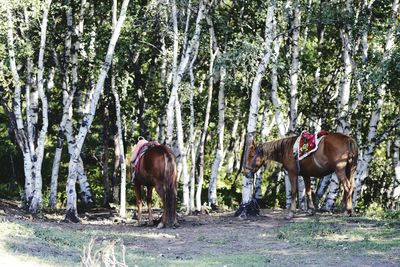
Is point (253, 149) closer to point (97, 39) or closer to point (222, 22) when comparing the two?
point (222, 22)

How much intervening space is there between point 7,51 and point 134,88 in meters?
5.65

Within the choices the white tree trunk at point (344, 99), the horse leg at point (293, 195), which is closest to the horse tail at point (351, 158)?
the horse leg at point (293, 195)

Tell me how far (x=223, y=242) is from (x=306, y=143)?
4215 millimetres

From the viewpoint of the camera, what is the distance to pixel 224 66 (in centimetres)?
1666

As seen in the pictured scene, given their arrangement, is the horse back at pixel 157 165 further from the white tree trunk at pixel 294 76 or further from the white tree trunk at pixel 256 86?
the white tree trunk at pixel 294 76

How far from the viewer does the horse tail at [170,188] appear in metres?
14.7

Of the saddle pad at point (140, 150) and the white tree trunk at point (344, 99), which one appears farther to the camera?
the white tree trunk at point (344, 99)

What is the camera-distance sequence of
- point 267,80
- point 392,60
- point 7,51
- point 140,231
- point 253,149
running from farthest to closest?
1. point 267,80
2. point 7,51
3. point 253,149
4. point 140,231
5. point 392,60

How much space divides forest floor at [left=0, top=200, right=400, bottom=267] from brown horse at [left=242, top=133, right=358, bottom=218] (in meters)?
0.82

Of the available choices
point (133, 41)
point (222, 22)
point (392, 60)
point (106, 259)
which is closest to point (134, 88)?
point (133, 41)

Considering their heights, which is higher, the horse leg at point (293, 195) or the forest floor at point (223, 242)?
the horse leg at point (293, 195)

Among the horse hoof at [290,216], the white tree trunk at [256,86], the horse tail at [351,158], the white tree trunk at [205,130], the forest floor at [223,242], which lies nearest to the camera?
the forest floor at [223,242]

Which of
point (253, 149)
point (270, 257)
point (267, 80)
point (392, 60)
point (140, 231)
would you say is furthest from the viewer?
point (267, 80)

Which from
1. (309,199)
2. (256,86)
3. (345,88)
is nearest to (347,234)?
(309,199)
